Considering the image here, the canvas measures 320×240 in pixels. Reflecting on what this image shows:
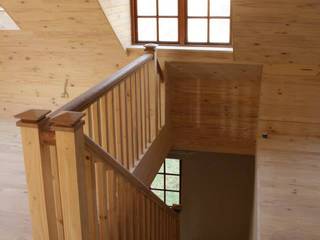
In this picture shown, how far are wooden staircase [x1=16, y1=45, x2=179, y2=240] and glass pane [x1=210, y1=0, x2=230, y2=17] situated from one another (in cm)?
76

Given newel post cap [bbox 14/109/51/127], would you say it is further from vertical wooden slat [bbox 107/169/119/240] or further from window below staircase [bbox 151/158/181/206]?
window below staircase [bbox 151/158/181/206]

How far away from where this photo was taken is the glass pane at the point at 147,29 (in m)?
4.27

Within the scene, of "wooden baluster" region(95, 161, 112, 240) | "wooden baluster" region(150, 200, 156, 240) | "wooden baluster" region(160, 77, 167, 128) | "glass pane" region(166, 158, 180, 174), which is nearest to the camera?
"wooden baluster" region(95, 161, 112, 240)

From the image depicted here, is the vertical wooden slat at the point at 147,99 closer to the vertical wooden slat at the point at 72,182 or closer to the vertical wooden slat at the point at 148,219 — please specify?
the vertical wooden slat at the point at 148,219

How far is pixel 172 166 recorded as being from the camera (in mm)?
5941

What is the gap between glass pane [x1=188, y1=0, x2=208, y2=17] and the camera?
4055mm

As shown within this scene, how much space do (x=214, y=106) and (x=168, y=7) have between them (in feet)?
3.75

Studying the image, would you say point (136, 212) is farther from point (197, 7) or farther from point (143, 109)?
point (197, 7)

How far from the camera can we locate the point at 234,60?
406 centimetres

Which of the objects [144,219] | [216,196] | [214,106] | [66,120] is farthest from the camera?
[216,196]

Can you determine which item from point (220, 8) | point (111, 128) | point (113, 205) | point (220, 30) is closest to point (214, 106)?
point (220, 30)

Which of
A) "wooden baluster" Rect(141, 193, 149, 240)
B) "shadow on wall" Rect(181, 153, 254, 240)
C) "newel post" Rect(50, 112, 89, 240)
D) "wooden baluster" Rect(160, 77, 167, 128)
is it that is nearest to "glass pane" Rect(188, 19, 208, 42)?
"wooden baluster" Rect(160, 77, 167, 128)

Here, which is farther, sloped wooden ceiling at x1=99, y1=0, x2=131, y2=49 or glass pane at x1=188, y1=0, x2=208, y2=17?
glass pane at x1=188, y1=0, x2=208, y2=17

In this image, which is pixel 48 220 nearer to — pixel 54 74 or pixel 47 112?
pixel 47 112
